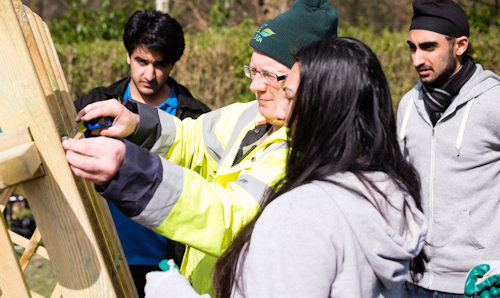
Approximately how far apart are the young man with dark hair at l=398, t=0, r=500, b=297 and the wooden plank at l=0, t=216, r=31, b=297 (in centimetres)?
177

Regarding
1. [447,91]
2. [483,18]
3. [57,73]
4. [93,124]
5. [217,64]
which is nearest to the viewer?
[93,124]

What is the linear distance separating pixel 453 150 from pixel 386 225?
1594 millimetres

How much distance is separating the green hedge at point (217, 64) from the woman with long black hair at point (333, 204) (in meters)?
4.96

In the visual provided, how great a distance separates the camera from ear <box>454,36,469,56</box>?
290cm

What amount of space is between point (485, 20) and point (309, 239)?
6.94 meters

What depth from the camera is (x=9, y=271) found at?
4.07ft

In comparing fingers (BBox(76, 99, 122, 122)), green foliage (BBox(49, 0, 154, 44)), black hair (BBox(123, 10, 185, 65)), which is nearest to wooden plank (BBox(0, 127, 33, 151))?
fingers (BBox(76, 99, 122, 122))


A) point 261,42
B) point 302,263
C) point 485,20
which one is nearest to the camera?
point 302,263

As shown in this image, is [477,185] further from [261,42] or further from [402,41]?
[402,41]

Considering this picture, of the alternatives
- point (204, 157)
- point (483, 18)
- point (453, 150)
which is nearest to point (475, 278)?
point (453, 150)

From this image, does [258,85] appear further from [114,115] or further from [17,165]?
[17,165]

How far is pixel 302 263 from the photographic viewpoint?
118cm

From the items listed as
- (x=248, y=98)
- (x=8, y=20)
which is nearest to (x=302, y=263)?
(x=8, y=20)

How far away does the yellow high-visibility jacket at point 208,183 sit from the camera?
1319mm
